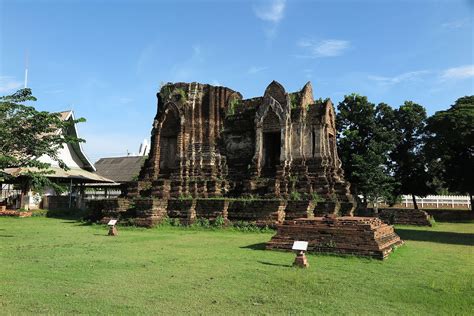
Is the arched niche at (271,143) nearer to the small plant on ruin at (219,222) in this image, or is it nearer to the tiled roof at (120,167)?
the small plant on ruin at (219,222)

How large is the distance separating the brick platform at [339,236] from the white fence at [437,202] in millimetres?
26507

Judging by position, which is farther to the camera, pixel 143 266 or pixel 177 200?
pixel 177 200

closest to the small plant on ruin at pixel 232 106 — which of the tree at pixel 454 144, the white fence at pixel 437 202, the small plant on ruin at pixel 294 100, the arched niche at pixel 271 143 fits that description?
the arched niche at pixel 271 143

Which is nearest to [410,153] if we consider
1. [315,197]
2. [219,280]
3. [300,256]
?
[315,197]

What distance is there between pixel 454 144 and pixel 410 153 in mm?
3191

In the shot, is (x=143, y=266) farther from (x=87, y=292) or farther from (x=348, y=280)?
(x=348, y=280)

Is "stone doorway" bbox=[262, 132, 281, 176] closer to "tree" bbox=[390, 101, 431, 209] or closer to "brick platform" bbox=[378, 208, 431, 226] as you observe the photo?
"brick platform" bbox=[378, 208, 431, 226]

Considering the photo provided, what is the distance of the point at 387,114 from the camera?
95.6 ft

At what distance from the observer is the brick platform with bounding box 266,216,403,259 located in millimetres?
9477

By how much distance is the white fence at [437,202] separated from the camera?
35.3 m

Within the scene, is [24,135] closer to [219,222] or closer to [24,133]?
[24,133]

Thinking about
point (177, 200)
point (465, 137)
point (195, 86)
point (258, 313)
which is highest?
point (195, 86)

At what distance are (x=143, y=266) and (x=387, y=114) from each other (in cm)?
2465

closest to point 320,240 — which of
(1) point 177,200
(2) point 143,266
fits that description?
(2) point 143,266
